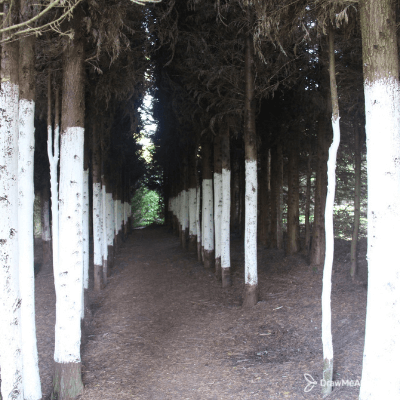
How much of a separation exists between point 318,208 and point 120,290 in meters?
6.12

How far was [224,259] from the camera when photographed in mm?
9734

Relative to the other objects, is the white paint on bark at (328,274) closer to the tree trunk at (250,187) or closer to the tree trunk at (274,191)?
the tree trunk at (250,187)

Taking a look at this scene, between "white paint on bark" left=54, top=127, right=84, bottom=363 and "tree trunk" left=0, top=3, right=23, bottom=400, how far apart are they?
1.21 m

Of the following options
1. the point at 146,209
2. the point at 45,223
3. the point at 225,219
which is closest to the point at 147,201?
the point at 146,209

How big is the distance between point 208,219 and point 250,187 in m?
4.06

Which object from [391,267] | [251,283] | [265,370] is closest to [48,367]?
[265,370]

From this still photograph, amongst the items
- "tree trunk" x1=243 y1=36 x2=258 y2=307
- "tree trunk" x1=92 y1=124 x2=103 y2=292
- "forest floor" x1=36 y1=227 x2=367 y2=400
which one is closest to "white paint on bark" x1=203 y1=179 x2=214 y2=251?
"forest floor" x1=36 y1=227 x2=367 y2=400

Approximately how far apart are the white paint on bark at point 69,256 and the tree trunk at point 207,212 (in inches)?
267

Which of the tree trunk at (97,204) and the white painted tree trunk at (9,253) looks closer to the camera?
the white painted tree trunk at (9,253)

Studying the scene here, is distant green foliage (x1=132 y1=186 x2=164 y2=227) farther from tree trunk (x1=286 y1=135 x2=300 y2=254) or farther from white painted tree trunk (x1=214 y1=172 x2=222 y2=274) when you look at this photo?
tree trunk (x1=286 y1=135 x2=300 y2=254)

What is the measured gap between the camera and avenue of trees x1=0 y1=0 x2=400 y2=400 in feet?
12.1

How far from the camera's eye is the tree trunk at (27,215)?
4642 millimetres

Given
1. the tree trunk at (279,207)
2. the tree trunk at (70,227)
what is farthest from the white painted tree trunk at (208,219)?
the tree trunk at (70,227)

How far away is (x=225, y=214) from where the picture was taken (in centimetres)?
952
